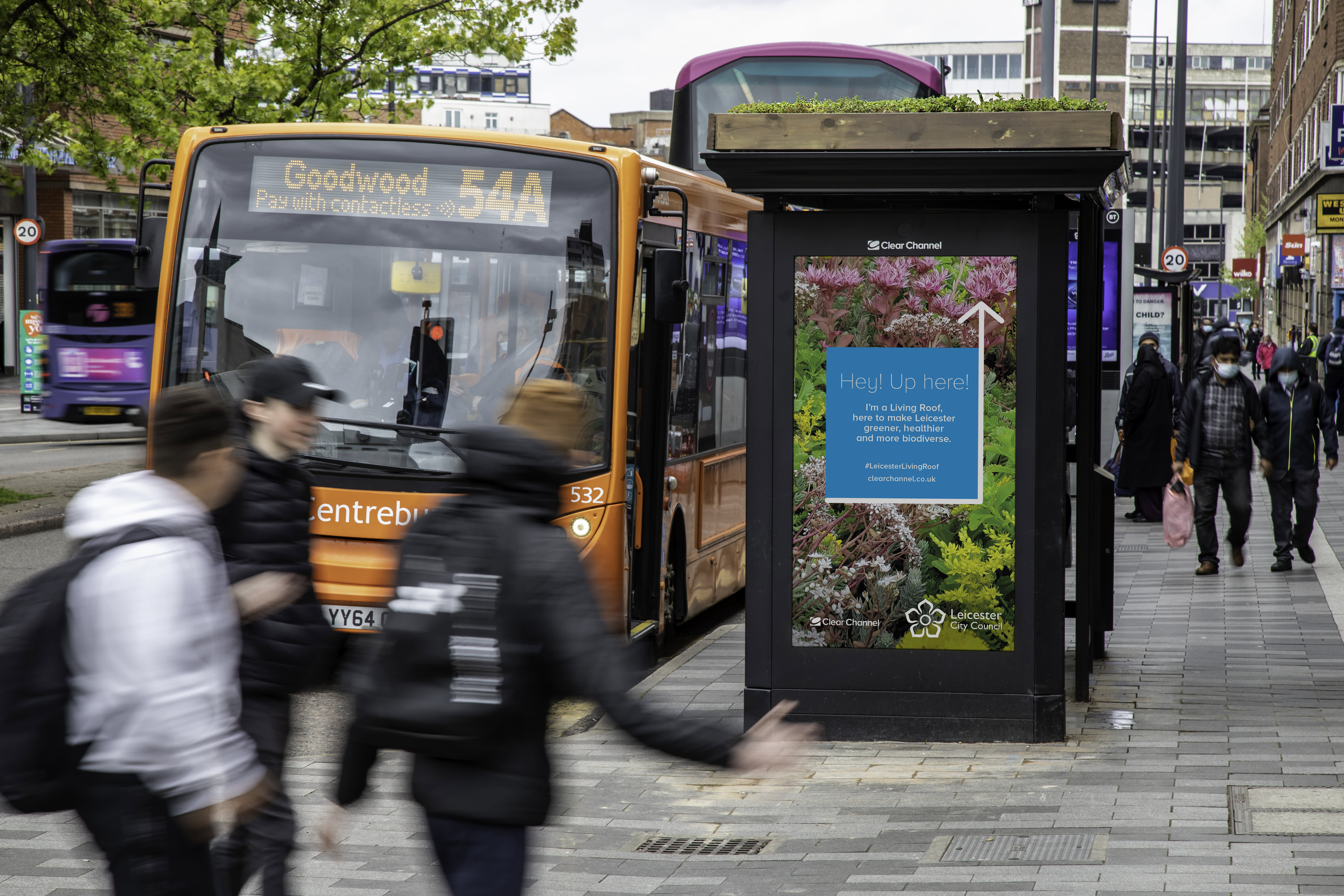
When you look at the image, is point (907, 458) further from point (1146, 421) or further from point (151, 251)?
point (1146, 421)

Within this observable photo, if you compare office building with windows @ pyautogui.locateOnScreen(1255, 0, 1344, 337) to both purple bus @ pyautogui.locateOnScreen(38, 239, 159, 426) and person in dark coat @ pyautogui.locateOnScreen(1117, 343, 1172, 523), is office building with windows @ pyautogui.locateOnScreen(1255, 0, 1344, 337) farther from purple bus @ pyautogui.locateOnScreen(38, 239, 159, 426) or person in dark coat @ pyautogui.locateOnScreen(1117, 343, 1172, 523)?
purple bus @ pyautogui.locateOnScreen(38, 239, 159, 426)

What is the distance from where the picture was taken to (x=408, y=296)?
8273 millimetres

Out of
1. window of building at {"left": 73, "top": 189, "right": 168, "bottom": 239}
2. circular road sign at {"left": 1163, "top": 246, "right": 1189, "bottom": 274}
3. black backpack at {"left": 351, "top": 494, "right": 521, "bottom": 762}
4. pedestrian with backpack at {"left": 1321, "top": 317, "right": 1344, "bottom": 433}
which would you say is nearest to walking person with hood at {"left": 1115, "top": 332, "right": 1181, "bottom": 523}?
circular road sign at {"left": 1163, "top": 246, "right": 1189, "bottom": 274}

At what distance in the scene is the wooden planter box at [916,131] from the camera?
21.0 ft

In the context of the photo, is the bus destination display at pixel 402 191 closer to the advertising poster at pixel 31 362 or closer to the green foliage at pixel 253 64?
the green foliage at pixel 253 64

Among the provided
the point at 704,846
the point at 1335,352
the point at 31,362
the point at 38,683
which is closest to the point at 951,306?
the point at 704,846

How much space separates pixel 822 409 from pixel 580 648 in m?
4.16

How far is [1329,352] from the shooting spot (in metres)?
24.8

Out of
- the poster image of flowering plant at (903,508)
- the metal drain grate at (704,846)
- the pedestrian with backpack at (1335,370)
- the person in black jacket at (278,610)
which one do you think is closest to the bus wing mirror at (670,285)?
the poster image of flowering plant at (903,508)

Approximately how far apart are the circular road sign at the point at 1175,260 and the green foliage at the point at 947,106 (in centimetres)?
1806

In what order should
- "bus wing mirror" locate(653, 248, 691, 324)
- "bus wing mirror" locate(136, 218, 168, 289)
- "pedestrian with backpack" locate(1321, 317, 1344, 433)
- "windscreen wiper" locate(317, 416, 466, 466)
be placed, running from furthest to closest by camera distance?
"pedestrian with backpack" locate(1321, 317, 1344, 433) → "bus wing mirror" locate(136, 218, 168, 289) → "bus wing mirror" locate(653, 248, 691, 324) → "windscreen wiper" locate(317, 416, 466, 466)

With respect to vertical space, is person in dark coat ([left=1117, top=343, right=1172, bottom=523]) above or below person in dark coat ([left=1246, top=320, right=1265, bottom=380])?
below

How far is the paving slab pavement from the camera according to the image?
5.11 meters

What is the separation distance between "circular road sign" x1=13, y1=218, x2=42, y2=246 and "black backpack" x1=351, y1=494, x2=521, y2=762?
27071 mm
